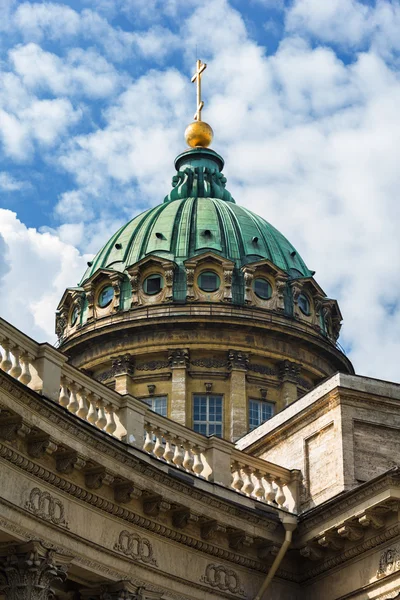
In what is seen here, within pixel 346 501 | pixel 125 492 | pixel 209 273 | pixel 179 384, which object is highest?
pixel 209 273

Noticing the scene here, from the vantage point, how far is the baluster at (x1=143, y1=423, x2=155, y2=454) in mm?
21438

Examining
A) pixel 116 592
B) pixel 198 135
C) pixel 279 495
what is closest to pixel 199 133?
pixel 198 135

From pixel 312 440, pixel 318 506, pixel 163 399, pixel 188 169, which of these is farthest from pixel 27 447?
pixel 188 169

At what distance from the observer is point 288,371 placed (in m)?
43.8

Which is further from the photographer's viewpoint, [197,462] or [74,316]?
[74,316]

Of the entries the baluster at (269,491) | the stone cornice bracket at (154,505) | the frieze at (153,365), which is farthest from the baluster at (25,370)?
the frieze at (153,365)

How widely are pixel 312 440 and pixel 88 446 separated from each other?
7.68 m

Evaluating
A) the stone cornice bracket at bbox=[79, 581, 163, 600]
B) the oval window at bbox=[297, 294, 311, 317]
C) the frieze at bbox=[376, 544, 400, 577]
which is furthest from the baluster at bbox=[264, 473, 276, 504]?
the oval window at bbox=[297, 294, 311, 317]

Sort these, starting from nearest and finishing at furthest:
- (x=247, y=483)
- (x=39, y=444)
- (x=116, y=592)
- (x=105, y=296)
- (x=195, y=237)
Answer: (x=39, y=444)
(x=116, y=592)
(x=247, y=483)
(x=105, y=296)
(x=195, y=237)

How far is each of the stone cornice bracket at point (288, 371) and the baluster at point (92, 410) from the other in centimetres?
2307

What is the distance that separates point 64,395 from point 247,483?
5023 mm

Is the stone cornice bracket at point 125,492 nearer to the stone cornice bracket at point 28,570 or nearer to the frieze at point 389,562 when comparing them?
the stone cornice bracket at point 28,570

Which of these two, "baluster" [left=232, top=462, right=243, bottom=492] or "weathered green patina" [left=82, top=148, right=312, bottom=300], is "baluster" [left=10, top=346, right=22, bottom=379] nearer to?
Result: "baluster" [left=232, top=462, right=243, bottom=492]

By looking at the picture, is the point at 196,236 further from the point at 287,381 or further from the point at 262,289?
the point at 287,381
